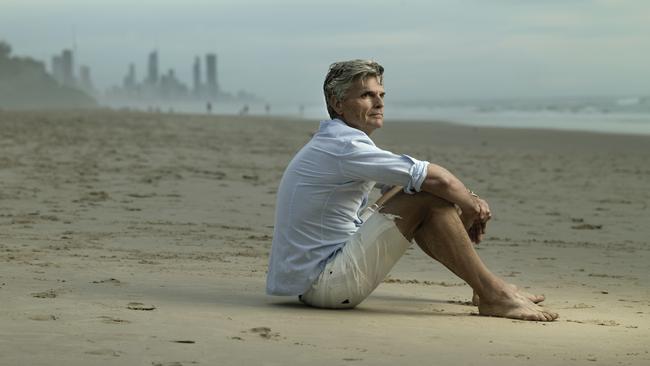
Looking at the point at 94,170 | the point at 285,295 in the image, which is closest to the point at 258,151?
the point at 94,170

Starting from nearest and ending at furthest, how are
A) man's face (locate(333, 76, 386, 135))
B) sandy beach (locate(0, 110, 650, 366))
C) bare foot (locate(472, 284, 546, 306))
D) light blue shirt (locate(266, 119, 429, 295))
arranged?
sandy beach (locate(0, 110, 650, 366))
light blue shirt (locate(266, 119, 429, 295))
man's face (locate(333, 76, 386, 135))
bare foot (locate(472, 284, 546, 306))

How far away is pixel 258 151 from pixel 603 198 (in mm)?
8166

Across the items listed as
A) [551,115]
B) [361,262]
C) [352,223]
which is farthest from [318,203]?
[551,115]

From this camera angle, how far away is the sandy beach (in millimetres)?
4023

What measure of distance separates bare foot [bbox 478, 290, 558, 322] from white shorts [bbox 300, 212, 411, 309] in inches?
20.0

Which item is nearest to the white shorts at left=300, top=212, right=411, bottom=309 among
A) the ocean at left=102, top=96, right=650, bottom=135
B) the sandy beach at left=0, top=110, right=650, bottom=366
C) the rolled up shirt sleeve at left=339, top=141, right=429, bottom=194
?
the sandy beach at left=0, top=110, right=650, bottom=366

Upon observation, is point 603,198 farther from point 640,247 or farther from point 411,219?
point 411,219

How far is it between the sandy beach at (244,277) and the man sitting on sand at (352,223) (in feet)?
0.53

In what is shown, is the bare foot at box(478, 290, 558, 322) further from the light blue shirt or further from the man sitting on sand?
the light blue shirt

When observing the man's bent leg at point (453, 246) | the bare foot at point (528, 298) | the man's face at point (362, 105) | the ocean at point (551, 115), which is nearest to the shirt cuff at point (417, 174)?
the man's bent leg at point (453, 246)

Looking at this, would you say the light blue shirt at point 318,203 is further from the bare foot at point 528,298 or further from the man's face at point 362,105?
the bare foot at point 528,298

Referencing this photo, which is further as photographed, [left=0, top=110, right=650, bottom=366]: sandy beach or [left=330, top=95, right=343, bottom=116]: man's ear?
[left=330, top=95, right=343, bottom=116]: man's ear

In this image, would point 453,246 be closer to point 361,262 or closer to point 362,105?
point 361,262

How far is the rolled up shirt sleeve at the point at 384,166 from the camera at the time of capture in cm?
→ 478
